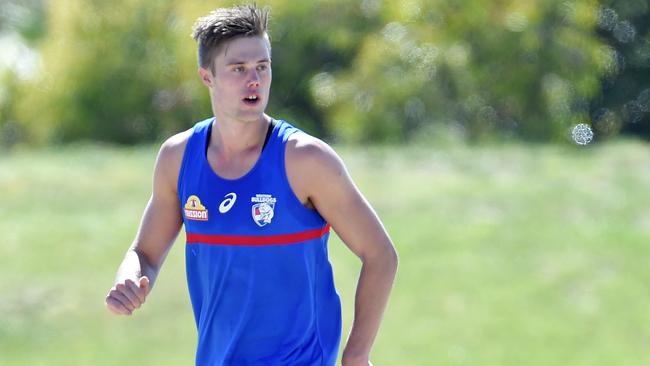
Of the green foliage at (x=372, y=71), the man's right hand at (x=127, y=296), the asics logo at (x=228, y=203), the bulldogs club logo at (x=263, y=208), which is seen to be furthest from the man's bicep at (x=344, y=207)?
the green foliage at (x=372, y=71)

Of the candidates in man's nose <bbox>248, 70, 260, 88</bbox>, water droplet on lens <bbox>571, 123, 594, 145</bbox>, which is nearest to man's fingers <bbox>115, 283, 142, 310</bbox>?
man's nose <bbox>248, 70, 260, 88</bbox>

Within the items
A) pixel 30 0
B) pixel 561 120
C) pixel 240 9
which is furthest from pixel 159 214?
pixel 30 0

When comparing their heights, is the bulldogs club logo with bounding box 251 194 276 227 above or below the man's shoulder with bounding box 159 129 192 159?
below

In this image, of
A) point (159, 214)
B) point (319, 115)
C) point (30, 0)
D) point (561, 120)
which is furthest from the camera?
point (30, 0)

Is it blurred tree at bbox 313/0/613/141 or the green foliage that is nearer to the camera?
blurred tree at bbox 313/0/613/141

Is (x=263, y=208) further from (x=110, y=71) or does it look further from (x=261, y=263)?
(x=110, y=71)

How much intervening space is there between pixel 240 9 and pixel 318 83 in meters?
14.5

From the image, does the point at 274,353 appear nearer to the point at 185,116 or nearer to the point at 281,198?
the point at 281,198

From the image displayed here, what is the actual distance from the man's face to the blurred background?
215 inches

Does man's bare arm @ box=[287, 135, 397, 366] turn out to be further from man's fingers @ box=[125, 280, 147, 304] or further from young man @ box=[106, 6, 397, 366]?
man's fingers @ box=[125, 280, 147, 304]

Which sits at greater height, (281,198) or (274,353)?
(281,198)

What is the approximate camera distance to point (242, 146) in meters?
4.12

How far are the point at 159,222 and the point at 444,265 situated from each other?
6.65 meters

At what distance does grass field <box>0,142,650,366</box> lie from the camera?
377 inches
